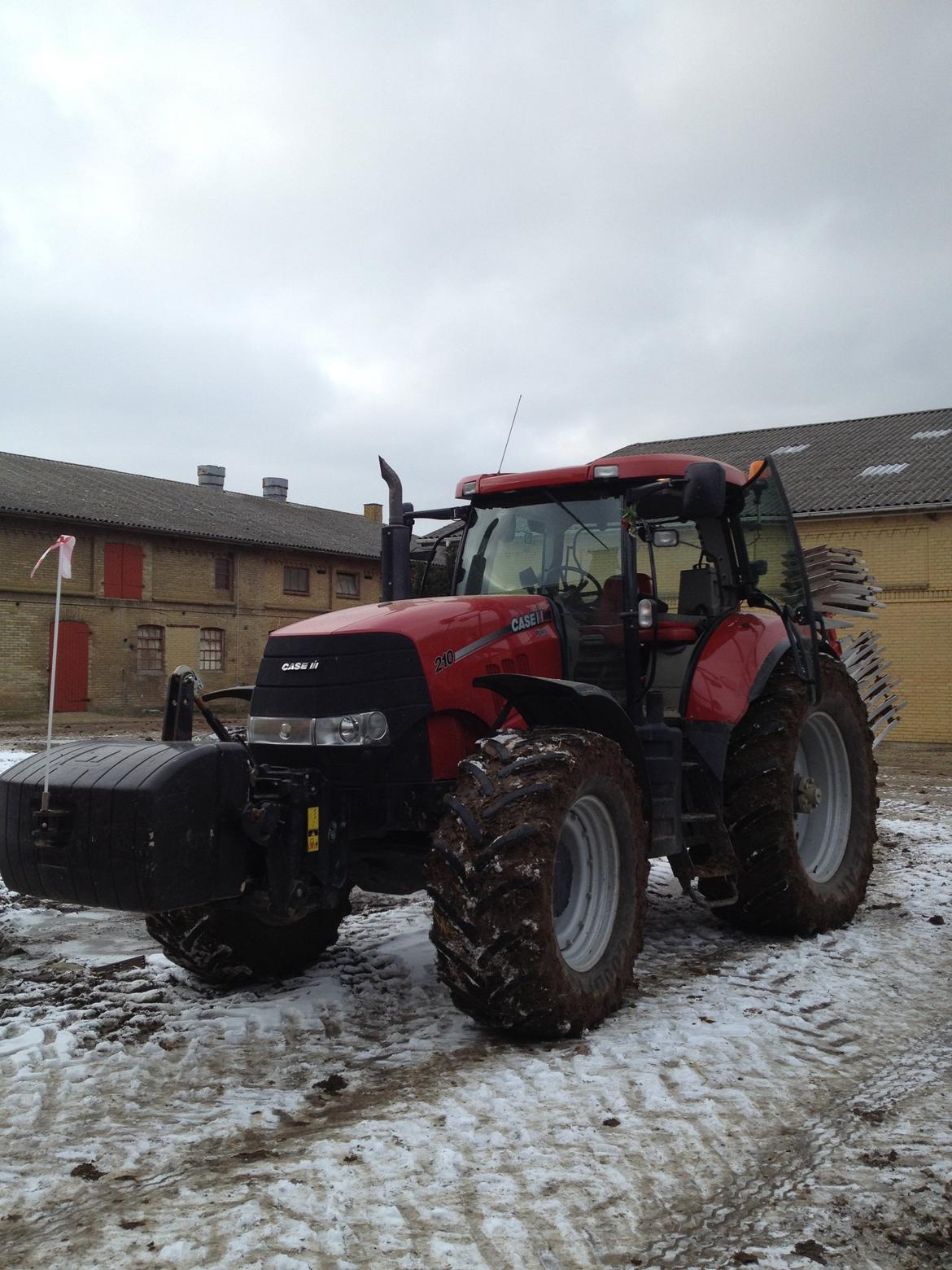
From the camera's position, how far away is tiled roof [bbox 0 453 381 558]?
30250 mm

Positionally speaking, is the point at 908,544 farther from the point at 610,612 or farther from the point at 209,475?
the point at 209,475

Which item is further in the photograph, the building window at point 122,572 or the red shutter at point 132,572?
the red shutter at point 132,572

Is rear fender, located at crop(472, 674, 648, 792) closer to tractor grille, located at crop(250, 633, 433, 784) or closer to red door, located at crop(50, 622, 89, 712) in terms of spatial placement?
tractor grille, located at crop(250, 633, 433, 784)

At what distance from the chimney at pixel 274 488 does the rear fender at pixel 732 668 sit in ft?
126

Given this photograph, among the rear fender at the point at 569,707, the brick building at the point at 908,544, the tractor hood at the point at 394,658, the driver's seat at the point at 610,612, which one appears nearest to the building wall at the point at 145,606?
the brick building at the point at 908,544

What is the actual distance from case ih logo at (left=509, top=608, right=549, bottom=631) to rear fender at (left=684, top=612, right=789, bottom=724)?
832 millimetres

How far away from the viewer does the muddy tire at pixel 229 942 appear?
5000 millimetres

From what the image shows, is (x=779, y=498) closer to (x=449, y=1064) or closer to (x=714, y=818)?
(x=714, y=818)

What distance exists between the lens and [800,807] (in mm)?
6059

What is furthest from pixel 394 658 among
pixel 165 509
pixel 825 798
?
pixel 165 509

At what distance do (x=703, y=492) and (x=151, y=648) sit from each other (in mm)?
29090

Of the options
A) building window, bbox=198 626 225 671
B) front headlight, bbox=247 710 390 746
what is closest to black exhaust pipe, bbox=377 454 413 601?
front headlight, bbox=247 710 390 746

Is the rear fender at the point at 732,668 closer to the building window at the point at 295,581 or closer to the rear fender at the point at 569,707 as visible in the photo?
the rear fender at the point at 569,707

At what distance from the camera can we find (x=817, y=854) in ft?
21.4
